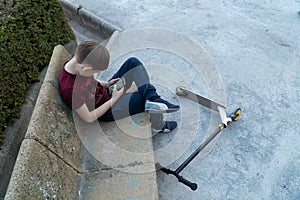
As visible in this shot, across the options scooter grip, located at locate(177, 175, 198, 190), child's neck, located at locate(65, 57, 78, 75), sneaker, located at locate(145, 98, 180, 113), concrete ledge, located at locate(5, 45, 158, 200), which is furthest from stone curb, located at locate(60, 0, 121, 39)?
scooter grip, located at locate(177, 175, 198, 190)

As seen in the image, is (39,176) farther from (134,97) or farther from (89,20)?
(89,20)

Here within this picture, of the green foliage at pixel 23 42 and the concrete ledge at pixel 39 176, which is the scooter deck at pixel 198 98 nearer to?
the green foliage at pixel 23 42

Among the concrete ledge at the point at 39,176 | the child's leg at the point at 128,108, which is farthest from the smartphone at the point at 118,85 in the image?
the concrete ledge at the point at 39,176

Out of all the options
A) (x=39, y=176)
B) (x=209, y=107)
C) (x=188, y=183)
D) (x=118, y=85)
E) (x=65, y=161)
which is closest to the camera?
(x=39, y=176)

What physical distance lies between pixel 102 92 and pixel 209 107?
1.05m

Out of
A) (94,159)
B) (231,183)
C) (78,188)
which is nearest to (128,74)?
(94,159)

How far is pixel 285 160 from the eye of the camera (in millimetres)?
2588

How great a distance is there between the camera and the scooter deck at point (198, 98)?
292 cm

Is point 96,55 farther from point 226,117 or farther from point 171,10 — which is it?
point 171,10

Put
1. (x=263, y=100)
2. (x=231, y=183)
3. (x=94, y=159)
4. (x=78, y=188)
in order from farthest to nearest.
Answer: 1. (x=263, y=100)
2. (x=231, y=183)
3. (x=94, y=159)
4. (x=78, y=188)

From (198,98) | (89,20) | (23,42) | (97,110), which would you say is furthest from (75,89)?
(89,20)

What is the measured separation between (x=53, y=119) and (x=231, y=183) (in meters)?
1.42

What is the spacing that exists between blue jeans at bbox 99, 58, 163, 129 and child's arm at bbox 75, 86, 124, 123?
0.04m

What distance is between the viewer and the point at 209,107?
2965 millimetres
